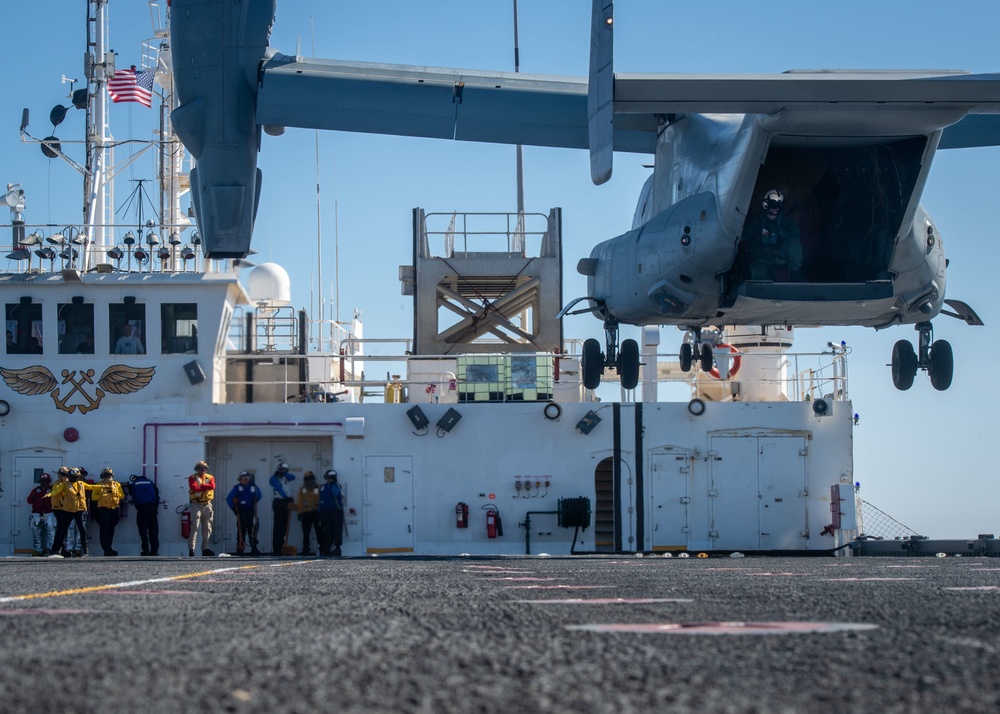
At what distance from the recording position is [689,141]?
1461 centimetres

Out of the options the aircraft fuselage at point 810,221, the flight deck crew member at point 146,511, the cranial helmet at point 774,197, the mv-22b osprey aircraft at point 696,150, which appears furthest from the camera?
the flight deck crew member at point 146,511

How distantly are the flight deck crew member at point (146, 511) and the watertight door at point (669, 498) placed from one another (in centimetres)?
917

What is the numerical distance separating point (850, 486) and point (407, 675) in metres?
19.4

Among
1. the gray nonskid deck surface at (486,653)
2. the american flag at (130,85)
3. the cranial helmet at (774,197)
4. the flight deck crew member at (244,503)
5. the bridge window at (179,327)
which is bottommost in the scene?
the flight deck crew member at (244,503)

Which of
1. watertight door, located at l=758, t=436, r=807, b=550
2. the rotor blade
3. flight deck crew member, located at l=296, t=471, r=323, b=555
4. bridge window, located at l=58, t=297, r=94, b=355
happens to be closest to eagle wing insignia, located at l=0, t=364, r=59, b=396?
bridge window, located at l=58, t=297, r=94, b=355

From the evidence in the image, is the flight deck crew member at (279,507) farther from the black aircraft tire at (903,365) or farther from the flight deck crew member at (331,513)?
the black aircraft tire at (903,365)

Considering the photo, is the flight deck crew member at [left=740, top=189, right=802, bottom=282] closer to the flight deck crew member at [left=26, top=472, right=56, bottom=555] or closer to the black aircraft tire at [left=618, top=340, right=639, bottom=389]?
the black aircraft tire at [left=618, top=340, right=639, bottom=389]

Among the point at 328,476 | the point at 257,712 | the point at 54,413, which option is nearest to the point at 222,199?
the point at 328,476

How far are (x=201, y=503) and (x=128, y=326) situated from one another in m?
4.13

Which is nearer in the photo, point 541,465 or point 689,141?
point 689,141

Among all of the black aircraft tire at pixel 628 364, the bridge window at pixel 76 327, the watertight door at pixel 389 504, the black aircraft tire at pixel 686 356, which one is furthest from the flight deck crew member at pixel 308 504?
the black aircraft tire at pixel 686 356

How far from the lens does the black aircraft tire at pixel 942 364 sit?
16125 mm

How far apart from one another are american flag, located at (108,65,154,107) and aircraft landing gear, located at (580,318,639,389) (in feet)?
37.8

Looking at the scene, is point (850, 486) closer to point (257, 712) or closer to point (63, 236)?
point (63, 236)
